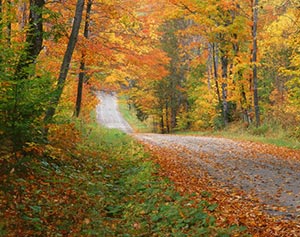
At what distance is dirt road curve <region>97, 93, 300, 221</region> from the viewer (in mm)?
9109

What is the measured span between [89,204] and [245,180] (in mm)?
4784

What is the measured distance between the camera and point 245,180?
434 inches

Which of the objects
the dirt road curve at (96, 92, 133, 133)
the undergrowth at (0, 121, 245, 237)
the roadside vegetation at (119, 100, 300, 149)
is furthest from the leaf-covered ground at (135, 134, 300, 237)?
the dirt road curve at (96, 92, 133, 133)

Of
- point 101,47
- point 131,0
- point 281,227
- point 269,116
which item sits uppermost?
point 131,0

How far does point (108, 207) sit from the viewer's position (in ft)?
27.1

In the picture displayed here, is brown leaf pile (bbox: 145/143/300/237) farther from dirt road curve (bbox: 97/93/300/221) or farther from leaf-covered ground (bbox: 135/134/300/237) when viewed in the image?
dirt road curve (bbox: 97/93/300/221)

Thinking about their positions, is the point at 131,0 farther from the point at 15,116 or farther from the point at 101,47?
the point at 15,116

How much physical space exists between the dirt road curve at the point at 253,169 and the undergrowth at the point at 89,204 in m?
2.02

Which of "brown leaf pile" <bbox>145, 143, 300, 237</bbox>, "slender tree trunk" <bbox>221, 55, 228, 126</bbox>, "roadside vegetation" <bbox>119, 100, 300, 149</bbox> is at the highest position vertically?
"slender tree trunk" <bbox>221, 55, 228, 126</bbox>

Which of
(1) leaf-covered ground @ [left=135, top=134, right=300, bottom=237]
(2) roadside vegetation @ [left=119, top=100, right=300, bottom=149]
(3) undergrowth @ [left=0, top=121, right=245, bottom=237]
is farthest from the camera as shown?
A: (2) roadside vegetation @ [left=119, top=100, right=300, bottom=149]

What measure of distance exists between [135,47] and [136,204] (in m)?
12.6

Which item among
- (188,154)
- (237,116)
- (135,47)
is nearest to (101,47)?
(135,47)

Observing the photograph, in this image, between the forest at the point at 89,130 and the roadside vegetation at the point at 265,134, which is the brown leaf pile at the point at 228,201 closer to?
the forest at the point at 89,130

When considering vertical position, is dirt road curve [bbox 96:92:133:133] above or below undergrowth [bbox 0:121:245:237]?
above
